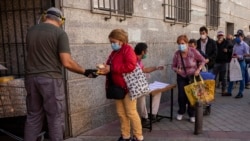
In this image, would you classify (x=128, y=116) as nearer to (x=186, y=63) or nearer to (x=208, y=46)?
(x=186, y=63)

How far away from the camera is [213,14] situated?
1026 cm

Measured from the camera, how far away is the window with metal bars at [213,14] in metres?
9.78

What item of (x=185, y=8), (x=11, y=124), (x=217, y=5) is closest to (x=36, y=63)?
(x=11, y=124)

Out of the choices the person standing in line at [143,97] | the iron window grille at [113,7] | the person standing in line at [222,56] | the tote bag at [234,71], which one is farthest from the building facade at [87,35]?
the tote bag at [234,71]

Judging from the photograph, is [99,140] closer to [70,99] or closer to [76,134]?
[76,134]

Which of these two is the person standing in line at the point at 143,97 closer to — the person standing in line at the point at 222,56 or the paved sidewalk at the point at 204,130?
the paved sidewalk at the point at 204,130

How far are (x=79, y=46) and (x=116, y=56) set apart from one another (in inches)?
32.8

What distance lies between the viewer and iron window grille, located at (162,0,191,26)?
7.28 m

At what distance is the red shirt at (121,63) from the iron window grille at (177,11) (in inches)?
136

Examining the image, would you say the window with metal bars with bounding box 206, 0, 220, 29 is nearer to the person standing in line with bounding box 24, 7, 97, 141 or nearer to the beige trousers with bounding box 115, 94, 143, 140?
the beige trousers with bounding box 115, 94, 143, 140

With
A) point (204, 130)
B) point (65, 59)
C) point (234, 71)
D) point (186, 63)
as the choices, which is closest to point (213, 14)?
point (234, 71)

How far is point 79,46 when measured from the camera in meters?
4.50

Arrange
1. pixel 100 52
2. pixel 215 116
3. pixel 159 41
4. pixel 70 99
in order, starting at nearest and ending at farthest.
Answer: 1. pixel 70 99
2. pixel 100 52
3. pixel 215 116
4. pixel 159 41

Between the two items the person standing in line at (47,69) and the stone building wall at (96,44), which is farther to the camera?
the stone building wall at (96,44)
